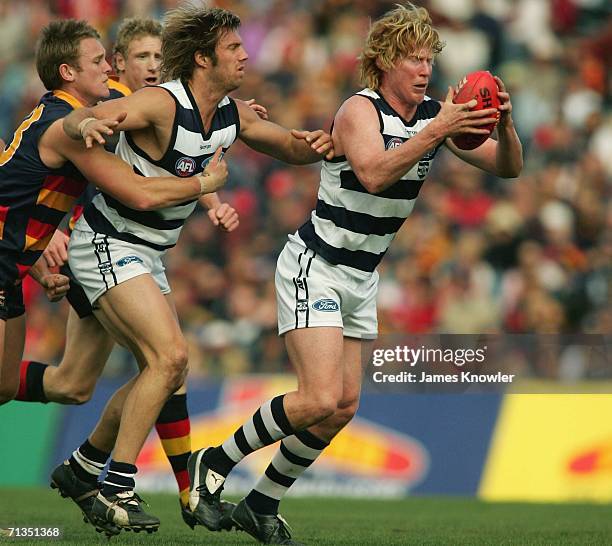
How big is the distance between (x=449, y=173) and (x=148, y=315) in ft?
22.8

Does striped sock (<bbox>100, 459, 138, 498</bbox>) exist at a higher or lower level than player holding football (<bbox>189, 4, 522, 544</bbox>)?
lower

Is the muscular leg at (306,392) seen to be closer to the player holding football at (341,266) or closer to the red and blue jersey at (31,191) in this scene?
the player holding football at (341,266)

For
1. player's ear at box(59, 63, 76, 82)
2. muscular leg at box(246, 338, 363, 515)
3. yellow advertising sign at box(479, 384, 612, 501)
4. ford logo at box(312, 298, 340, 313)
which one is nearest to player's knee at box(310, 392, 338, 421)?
muscular leg at box(246, 338, 363, 515)

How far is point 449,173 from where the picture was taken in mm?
12758

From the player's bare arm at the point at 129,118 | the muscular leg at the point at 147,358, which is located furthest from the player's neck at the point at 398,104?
the muscular leg at the point at 147,358

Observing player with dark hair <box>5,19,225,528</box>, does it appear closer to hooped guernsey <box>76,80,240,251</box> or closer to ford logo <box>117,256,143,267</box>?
hooped guernsey <box>76,80,240,251</box>

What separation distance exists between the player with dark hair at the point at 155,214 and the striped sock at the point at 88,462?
64 cm

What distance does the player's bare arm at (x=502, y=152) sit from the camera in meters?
6.52

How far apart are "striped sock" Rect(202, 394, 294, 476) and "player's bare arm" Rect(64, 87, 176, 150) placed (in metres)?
1.40

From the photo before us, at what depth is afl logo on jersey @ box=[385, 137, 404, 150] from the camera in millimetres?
6340

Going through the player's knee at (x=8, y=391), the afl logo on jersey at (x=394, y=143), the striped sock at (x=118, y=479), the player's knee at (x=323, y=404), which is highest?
the afl logo on jersey at (x=394, y=143)

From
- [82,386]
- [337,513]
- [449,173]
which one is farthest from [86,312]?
[449,173]

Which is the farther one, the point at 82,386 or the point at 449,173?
the point at 449,173

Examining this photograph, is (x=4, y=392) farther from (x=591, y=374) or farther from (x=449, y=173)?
(x=449, y=173)
